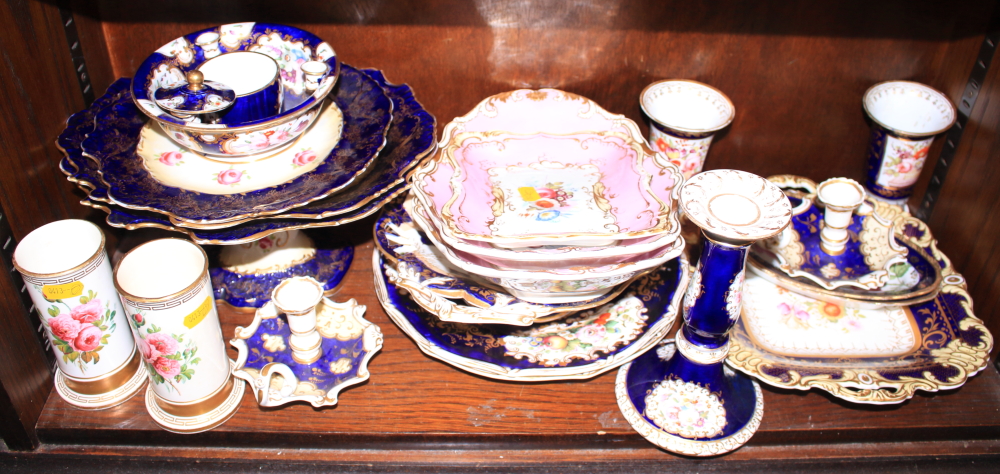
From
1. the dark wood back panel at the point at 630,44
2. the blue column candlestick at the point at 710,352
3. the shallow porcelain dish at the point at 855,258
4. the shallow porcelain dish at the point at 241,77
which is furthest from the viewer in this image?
the dark wood back panel at the point at 630,44

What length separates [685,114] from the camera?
1.11 meters

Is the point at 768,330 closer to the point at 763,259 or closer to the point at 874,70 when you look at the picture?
the point at 763,259

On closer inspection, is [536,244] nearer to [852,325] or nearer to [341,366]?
[341,366]

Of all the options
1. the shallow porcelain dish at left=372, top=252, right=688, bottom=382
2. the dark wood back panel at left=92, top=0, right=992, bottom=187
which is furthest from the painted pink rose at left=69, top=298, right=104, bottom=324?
the dark wood back panel at left=92, top=0, right=992, bottom=187

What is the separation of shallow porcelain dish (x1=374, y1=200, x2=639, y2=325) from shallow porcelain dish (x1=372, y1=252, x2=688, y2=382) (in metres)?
0.04

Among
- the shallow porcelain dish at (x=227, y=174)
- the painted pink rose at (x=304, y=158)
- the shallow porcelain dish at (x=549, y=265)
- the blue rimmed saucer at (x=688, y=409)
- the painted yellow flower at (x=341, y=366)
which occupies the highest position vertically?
the shallow porcelain dish at (x=227, y=174)

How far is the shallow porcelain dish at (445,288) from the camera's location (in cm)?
83

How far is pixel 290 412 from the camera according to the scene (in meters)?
0.88

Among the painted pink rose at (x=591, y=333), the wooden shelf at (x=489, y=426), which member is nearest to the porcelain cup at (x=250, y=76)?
the wooden shelf at (x=489, y=426)

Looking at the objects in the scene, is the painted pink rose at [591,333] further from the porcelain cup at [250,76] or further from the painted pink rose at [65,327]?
the painted pink rose at [65,327]

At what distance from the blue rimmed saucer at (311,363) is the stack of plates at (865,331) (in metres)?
0.47

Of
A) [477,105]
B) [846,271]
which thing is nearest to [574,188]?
[477,105]

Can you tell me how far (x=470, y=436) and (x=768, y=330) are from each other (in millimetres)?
424

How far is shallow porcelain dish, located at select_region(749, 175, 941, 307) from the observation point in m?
0.93
